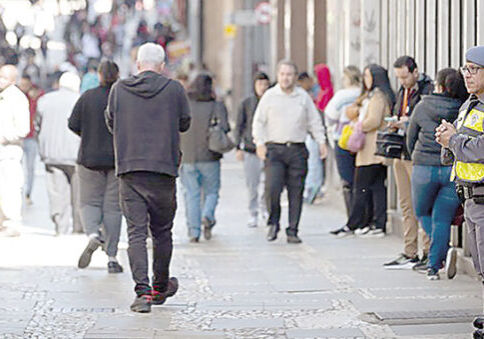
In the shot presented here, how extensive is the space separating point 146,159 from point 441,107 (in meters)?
2.54

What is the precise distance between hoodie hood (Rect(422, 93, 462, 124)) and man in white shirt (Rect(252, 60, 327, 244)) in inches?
124

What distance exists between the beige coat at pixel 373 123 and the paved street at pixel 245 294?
0.87 metres

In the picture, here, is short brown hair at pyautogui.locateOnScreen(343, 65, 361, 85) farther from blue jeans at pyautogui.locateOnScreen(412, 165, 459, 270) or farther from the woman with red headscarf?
blue jeans at pyautogui.locateOnScreen(412, 165, 459, 270)

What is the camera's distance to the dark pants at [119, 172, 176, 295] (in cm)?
982

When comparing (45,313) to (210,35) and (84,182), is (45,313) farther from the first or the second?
(210,35)

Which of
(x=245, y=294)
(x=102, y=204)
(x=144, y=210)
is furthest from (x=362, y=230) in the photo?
(x=144, y=210)

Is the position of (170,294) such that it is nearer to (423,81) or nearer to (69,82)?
(423,81)

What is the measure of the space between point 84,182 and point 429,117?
125 inches

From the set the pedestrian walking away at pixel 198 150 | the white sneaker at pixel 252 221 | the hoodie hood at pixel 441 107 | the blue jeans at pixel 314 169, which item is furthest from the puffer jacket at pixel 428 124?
the blue jeans at pixel 314 169

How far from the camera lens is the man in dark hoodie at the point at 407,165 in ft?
40.2

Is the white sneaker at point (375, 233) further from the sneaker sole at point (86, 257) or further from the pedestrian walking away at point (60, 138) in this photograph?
the sneaker sole at point (86, 257)

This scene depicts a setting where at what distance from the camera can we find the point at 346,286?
11.1 m

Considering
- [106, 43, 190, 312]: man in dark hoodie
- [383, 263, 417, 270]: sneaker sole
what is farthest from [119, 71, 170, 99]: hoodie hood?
[383, 263, 417, 270]: sneaker sole

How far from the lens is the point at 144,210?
9.86 m
